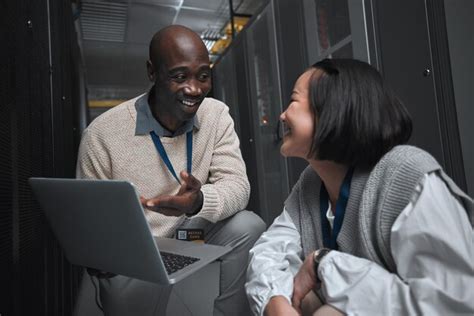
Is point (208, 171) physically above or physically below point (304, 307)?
above

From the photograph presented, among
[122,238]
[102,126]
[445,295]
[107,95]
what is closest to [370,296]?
[445,295]

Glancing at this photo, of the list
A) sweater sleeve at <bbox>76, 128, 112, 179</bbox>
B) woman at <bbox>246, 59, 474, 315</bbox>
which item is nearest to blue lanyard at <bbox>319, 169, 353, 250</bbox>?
woman at <bbox>246, 59, 474, 315</bbox>

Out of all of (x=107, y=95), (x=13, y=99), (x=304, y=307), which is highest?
(x=107, y=95)

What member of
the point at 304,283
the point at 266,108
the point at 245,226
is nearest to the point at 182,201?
the point at 245,226

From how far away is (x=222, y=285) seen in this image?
4.12ft

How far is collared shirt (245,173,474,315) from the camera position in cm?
62

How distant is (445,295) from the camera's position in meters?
0.62

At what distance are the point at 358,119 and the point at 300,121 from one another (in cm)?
15

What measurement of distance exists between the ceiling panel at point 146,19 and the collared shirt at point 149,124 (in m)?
3.55

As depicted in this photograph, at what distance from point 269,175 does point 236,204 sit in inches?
62.0

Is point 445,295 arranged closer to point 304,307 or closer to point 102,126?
point 304,307

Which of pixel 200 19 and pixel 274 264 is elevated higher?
pixel 200 19

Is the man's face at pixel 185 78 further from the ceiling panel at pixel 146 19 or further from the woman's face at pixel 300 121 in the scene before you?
the ceiling panel at pixel 146 19

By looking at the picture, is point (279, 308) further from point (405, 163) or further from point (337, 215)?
point (405, 163)
